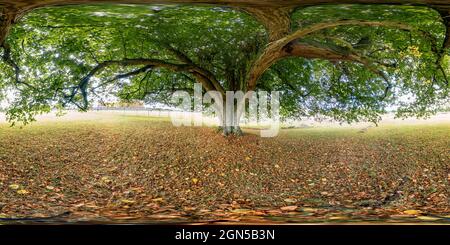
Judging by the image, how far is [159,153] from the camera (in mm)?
2625

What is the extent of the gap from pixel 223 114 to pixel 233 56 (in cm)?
35

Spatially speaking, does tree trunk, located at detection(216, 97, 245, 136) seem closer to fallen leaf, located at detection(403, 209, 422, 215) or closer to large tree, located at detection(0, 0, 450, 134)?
large tree, located at detection(0, 0, 450, 134)

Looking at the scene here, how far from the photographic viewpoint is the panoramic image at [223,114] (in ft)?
7.59

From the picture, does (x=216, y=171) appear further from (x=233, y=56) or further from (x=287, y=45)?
(x=287, y=45)

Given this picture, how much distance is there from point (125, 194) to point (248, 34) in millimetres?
1107

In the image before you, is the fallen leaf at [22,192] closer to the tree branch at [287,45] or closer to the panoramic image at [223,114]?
the panoramic image at [223,114]

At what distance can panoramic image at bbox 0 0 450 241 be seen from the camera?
2.31m

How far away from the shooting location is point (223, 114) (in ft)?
8.57

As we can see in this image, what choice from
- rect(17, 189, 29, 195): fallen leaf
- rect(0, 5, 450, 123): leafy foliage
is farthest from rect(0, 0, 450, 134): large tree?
rect(17, 189, 29, 195): fallen leaf

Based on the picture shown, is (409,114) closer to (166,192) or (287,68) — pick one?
(287,68)

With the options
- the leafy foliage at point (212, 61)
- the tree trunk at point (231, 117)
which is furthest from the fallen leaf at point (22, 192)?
the tree trunk at point (231, 117)

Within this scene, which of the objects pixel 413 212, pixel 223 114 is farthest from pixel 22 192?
pixel 413 212

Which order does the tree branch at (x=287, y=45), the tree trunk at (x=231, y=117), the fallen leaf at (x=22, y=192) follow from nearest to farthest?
the tree branch at (x=287, y=45)
the fallen leaf at (x=22, y=192)
the tree trunk at (x=231, y=117)
